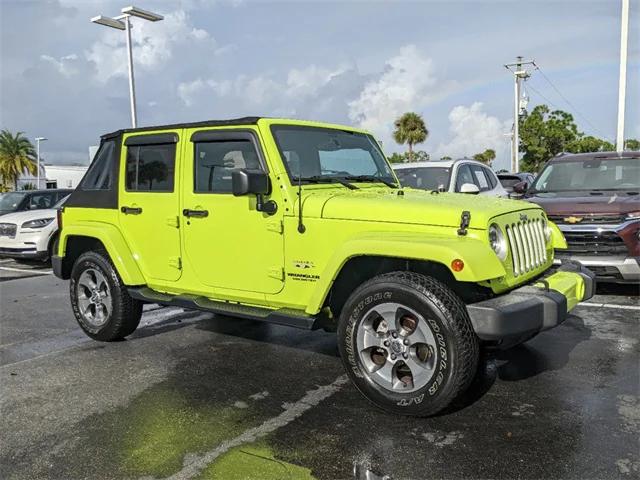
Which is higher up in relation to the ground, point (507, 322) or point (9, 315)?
point (507, 322)

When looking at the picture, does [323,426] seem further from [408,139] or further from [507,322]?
[408,139]

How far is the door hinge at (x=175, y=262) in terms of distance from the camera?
4.90 meters

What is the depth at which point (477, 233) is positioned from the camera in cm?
358

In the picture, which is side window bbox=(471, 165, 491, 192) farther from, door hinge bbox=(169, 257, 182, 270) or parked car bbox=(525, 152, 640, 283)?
door hinge bbox=(169, 257, 182, 270)

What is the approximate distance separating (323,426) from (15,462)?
5.67 feet

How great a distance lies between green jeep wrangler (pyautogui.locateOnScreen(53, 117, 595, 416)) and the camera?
351 cm

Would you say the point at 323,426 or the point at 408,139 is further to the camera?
the point at 408,139

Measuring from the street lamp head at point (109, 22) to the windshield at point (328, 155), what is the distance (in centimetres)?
1264

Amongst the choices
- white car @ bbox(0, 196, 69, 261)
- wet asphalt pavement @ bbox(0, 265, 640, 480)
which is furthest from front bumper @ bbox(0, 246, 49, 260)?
wet asphalt pavement @ bbox(0, 265, 640, 480)

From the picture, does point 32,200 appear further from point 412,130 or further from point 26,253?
point 412,130

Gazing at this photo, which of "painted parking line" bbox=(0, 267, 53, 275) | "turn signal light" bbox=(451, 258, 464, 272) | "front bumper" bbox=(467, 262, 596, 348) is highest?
"turn signal light" bbox=(451, 258, 464, 272)

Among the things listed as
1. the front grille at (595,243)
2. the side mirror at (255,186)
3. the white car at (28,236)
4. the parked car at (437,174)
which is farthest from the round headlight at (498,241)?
the white car at (28,236)

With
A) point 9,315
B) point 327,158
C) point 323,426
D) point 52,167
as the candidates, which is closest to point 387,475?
point 323,426

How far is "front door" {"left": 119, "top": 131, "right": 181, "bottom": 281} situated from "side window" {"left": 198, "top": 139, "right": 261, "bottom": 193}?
0.24 meters
